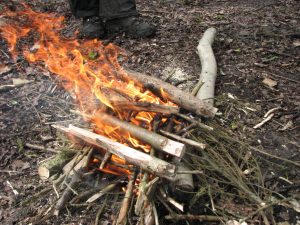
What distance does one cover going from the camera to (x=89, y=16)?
5.70m

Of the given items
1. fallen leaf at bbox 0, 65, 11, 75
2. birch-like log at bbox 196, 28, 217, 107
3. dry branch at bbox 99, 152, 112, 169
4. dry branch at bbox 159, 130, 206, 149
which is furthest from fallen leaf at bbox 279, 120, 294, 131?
fallen leaf at bbox 0, 65, 11, 75

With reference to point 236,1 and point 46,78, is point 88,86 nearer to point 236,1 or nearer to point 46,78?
point 46,78

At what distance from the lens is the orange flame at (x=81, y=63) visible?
10.7 ft

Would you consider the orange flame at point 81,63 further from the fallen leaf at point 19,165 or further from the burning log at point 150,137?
the fallen leaf at point 19,165

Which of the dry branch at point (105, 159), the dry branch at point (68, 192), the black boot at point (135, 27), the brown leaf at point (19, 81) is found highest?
the black boot at point (135, 27)

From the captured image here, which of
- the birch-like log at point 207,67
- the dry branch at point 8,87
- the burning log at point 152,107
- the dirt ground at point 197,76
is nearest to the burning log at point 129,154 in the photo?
the burning log at point 152,107

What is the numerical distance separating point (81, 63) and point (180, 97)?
144 cm

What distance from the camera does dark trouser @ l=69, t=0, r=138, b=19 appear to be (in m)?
5.59

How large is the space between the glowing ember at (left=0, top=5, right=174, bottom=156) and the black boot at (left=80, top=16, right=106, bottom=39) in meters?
0.14

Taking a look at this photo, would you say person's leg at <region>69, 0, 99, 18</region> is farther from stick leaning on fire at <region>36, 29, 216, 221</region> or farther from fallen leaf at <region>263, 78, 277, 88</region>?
fallen leaf at <region>263, 78, 277, 88</region>

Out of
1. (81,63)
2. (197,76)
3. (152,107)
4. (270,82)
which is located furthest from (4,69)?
(270,82)

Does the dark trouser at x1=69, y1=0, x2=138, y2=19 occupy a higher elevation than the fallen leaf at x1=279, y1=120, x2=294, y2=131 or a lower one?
higher

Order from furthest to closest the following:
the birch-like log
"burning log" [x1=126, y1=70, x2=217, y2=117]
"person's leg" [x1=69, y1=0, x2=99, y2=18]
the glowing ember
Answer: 1. "person's leg" [x1=69, y1=0, x2=99, y2=18]
2. the birch-like log
3. "burning log" [x1=126, y1=70, x2=217, y2=117]
4. the glowing ember

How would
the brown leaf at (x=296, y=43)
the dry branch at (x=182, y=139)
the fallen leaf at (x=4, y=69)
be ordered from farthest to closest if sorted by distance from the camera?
the brown leaf at (x=296, y=43), the fallen leaf at (x=4, y=69), the dry branch at (x=182, y=139)
